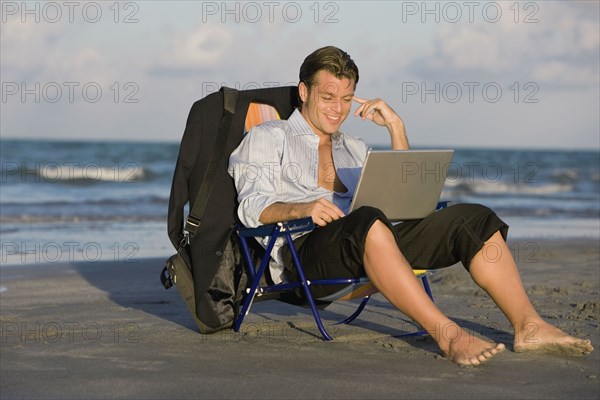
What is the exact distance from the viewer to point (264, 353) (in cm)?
415

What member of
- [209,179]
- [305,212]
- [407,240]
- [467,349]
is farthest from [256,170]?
[467,349]

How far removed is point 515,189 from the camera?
20375 mm

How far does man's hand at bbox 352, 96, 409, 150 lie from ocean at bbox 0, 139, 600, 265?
3798 mm

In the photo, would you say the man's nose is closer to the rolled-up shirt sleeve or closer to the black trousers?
the rolled-up shirt sleeve

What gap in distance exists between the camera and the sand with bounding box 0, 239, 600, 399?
352cm

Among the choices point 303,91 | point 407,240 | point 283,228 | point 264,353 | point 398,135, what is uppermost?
point 303,91

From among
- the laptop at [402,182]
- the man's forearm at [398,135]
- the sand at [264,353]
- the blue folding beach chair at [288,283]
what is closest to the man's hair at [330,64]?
the man's forearm at [398,135]

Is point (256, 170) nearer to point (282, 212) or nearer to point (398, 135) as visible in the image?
point (282, 212)

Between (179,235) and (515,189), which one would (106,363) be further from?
(515,189)

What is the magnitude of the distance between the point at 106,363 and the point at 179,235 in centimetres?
81

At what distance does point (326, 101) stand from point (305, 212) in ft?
2.07

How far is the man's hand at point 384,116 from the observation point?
15.3ft

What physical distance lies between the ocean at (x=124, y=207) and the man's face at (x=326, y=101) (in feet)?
12.6

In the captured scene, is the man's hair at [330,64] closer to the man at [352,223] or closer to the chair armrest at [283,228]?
the man at [352,223]
